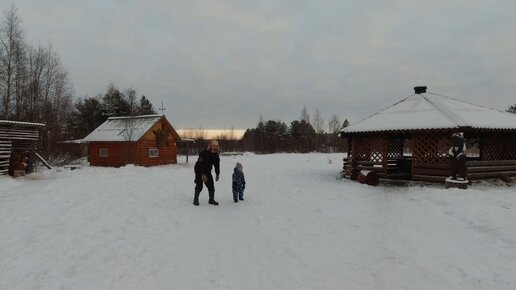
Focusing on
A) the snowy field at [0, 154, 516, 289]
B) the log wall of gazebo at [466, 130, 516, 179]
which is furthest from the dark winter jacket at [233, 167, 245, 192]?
the log wall of gazebo at [466, 130, 516, 179]

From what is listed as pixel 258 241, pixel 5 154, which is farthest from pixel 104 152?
pixel 258 241

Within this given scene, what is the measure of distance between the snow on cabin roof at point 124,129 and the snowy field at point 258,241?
15488 millimetres

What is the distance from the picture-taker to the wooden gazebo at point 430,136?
14578 mm

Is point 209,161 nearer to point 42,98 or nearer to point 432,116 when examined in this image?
point 432,116

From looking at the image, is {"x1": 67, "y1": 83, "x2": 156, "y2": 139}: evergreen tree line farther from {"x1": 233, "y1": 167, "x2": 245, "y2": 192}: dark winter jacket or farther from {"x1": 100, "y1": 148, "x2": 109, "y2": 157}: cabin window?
{"x1": 233, "y1": 167, "x2": 245, "y2": 192}: dark winter jacket

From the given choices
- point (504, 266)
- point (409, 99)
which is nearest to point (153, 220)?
point (504, 266)

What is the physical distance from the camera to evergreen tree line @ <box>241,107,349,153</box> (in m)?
80.6

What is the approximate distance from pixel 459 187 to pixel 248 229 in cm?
846

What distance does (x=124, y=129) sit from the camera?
28.8m

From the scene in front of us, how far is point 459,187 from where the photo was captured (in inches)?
485

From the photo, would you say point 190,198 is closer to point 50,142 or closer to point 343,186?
point 343,186

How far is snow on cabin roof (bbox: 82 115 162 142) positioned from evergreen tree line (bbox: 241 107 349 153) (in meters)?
49.6

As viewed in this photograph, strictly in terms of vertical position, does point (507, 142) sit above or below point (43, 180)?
above

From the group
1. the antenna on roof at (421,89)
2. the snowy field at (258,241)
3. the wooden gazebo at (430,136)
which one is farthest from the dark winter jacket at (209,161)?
the antenna on roof at (421,89)
